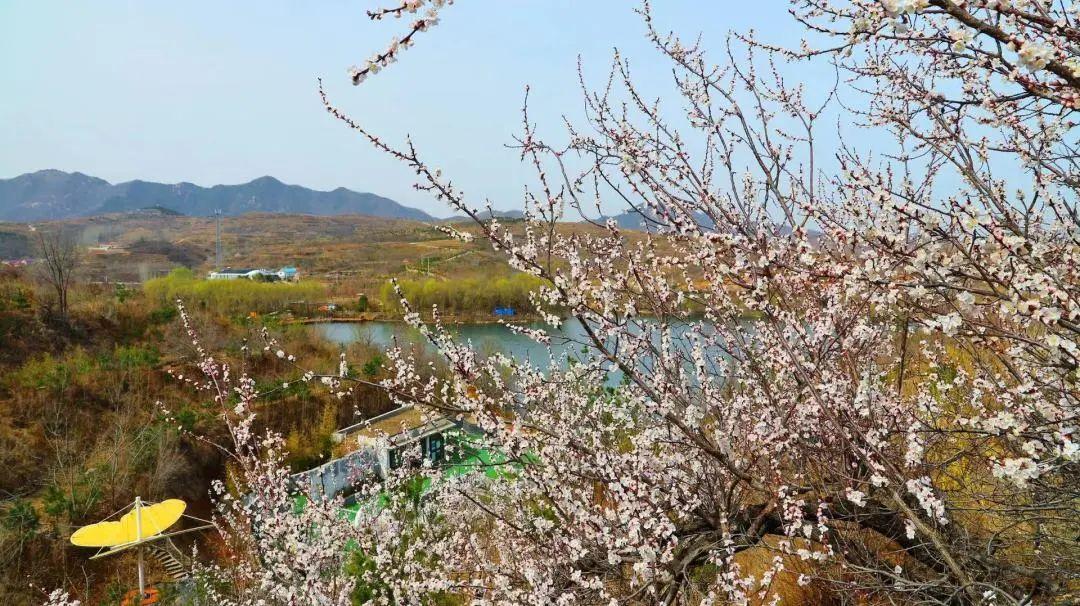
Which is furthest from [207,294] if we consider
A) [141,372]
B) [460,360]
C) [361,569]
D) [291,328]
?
[460,360]

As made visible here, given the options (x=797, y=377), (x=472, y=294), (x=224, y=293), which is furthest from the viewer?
(x=472, y=294)

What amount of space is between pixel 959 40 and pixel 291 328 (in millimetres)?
20878

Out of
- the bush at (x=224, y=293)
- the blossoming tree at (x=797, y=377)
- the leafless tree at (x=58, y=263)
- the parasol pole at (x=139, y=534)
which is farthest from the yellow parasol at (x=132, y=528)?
the bush at (x=224, y=293)

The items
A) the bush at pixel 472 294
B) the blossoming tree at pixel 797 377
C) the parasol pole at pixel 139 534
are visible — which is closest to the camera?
the blossoming tree at pixel 797 377

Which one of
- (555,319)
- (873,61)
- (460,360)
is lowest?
(460,360)

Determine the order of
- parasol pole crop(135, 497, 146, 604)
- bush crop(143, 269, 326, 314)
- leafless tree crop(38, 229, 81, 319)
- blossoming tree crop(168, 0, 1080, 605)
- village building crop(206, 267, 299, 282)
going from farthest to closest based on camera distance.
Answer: village building crop(206, 267, 299, 282) < bush crop(143, 269, 326, 314) < leafless tree crop(38, 229, 81, 319) < parasol pole crop(135, 497, 146, 604) < blossoming tree crop(168, 0, 1080, 605)

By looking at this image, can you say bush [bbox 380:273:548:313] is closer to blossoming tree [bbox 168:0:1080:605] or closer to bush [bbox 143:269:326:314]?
bush [bbox 143:269:326:314]

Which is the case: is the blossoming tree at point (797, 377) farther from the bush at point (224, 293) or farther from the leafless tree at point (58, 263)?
the bush at point (224, 293)

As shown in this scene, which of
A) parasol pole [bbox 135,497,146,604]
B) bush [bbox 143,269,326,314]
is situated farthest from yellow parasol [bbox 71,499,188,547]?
bush [bbox 143,269,326,314]

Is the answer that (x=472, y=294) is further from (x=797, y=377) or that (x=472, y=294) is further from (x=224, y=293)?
(x=797, y=377)

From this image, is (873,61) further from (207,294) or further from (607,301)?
(207,294)

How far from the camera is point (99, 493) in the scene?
9133mm

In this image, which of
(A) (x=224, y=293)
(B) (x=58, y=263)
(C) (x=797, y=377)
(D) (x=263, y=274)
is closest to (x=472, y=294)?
(A) (x=224, y=293)

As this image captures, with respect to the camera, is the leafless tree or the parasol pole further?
the leafless tree
